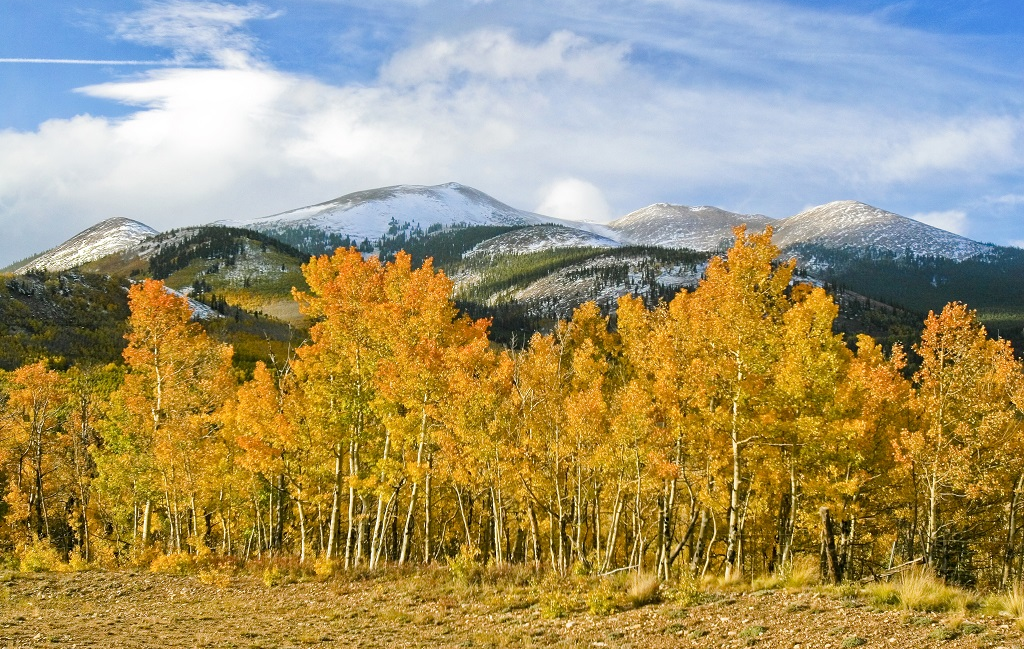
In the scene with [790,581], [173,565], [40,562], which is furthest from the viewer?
[40,562]

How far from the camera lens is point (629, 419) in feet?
80.1

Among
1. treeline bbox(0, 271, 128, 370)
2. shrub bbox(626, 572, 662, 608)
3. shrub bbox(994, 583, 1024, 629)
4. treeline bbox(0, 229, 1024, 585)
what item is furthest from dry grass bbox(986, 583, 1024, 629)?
treeline bbox(0, 271, 128, 370)

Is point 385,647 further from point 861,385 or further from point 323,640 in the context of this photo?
point 861,385

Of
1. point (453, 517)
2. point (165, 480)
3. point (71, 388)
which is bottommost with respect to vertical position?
point (453, 517)

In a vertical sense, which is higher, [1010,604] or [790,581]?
[1010,604]

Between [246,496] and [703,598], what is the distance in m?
28.2

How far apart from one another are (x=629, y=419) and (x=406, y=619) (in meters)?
9.98

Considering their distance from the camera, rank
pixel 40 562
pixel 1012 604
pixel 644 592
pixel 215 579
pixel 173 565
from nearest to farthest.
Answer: pixel 1012 604 < pixel 644 592 < pixel 215 579 < pixel 173 565 < pixel 40 562

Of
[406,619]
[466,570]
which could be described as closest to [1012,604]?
[406,619]

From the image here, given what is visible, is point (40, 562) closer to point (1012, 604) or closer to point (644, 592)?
point (644, 592)

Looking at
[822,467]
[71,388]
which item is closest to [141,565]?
[71,388]

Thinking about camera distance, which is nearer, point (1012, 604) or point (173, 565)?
point (1012, 604)

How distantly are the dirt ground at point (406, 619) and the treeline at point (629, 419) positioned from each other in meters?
3.69

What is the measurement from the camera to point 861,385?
2622cm
